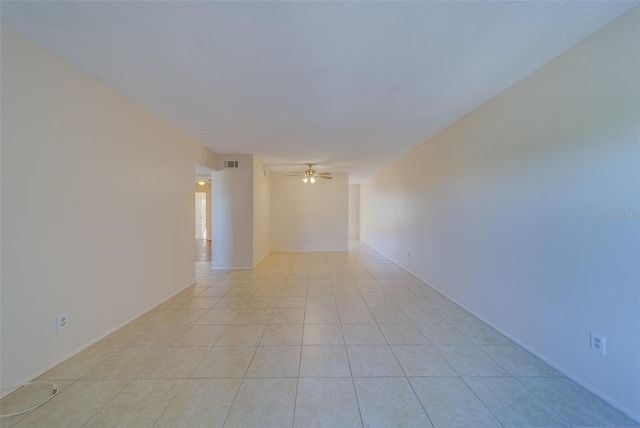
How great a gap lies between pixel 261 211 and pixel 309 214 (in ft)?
6.14

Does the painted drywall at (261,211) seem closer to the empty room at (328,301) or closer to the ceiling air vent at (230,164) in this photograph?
the ceiling air vent at (230,164)

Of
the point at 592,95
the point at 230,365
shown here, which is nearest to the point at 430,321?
the point at 230,365

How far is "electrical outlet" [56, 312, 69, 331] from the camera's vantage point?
1.96 meters

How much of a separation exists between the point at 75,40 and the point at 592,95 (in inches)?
147

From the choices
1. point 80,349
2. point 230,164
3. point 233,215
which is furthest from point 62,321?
point 230,164

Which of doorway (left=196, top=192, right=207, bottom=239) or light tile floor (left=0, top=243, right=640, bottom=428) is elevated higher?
doorway (left=196, top=192, right=207, bottom=239)

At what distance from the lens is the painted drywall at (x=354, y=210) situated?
1057 cm

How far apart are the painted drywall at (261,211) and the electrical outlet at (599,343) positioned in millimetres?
5089

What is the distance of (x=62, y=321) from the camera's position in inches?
78.4

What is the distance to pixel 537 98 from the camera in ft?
6.75

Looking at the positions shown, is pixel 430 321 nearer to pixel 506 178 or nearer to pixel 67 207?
pixel 506 178

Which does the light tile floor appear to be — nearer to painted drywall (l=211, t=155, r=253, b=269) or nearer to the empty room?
the empty room

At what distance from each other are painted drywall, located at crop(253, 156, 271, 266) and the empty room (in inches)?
87.5

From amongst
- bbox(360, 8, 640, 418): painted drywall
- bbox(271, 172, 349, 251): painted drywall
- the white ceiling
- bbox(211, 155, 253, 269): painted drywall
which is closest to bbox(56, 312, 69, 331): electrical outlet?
the white ceiling
